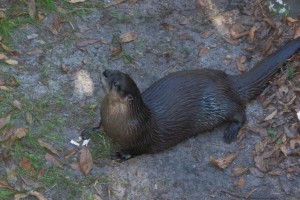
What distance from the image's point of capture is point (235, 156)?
4246 mm

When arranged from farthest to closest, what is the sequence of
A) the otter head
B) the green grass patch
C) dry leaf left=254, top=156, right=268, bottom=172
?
dry leaf left=254, top=156, right=268, bottom=172, the green grass patch, the otter head

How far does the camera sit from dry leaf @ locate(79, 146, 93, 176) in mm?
4086

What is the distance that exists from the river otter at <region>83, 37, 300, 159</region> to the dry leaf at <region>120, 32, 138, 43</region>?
2.56 feet

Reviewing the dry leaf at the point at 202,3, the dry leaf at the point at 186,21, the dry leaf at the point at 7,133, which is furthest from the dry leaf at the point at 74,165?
the dry leaf at the point at 202,3

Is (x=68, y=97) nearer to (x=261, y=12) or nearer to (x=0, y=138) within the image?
(x=0, y=138)

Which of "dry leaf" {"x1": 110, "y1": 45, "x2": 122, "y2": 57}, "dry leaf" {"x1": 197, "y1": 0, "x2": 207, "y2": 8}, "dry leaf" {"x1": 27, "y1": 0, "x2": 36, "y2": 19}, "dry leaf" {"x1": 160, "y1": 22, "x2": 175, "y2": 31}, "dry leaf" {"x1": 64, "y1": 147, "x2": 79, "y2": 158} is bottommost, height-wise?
"dry leaf" {"x1": 64, "y1": 147, "x2": 79, "y2": 158}

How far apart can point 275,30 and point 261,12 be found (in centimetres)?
25

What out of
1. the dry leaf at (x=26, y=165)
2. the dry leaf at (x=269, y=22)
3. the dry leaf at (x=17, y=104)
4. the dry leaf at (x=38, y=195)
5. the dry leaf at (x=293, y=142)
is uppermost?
the dry leaf at (x=269, y=22)

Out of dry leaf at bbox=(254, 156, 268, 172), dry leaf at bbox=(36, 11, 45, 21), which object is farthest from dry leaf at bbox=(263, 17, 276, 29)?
dry leaf at bbox=(36, 11, 45, 21)

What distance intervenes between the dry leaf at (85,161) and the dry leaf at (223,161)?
78cm

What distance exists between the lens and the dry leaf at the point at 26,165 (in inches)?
160

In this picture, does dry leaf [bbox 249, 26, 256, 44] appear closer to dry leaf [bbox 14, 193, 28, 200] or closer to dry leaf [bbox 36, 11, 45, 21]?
dry leaf [bbox 36, 11, 45, 21]

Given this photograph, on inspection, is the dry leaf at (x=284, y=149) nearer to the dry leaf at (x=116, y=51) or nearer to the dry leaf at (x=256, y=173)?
the dry leaf at (x=256, y=173)

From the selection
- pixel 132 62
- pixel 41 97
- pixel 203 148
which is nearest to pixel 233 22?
pixel 132 62
